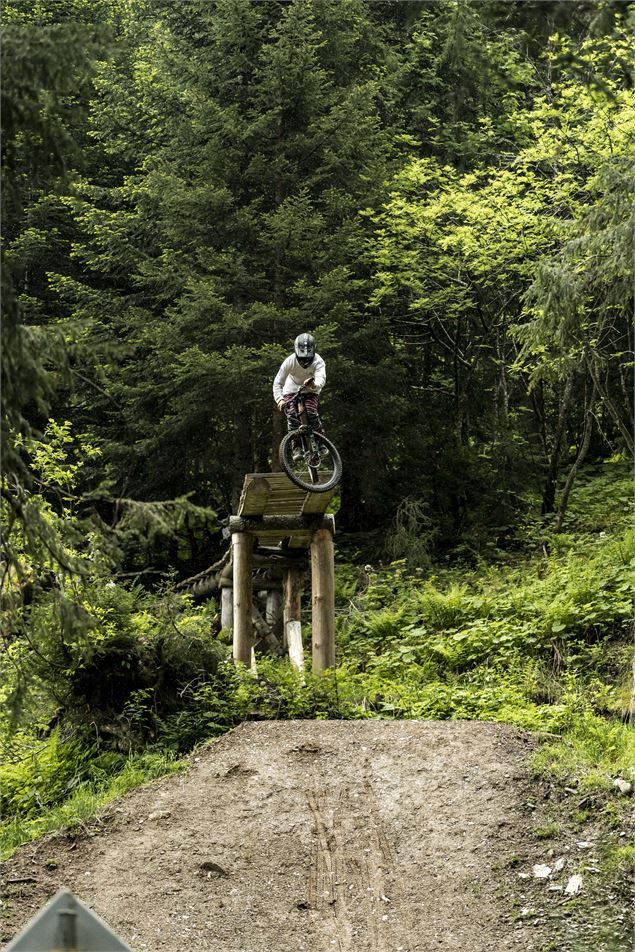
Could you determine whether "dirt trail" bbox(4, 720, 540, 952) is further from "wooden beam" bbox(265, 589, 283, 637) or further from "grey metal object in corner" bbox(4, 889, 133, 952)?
"wooden beam" bbox(265, 589, 283, 637)

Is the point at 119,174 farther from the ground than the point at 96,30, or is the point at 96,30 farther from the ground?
the point at 119,174

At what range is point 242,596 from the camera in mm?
14570

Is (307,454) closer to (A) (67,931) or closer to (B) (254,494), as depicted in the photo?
(B) (254,494)

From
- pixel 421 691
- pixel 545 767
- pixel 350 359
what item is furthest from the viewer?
pixel 350 359

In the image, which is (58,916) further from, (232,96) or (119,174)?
(119,174)

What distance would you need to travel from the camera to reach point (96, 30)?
6.14m

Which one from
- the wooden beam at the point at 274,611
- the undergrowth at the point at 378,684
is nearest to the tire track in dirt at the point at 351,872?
the undergrowth at the point at 378,684

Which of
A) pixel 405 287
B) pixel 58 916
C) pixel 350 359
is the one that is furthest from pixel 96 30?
pixel 405 287

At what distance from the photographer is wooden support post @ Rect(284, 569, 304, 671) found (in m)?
15.7

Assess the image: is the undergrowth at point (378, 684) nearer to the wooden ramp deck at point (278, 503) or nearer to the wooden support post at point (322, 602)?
the wooden support post at point (322, 602)

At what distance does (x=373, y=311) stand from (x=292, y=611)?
28.5 ft

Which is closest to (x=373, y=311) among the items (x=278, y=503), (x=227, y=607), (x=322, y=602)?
(x=227, y=607)

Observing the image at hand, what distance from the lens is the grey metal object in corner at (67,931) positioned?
296cm

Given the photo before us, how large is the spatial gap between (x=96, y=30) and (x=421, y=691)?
9.49 metres
